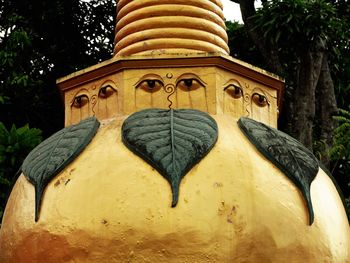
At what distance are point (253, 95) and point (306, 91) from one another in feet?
12.9

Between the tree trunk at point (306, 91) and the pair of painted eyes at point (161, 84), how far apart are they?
3938mm

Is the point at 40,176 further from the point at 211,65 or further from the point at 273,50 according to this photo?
the point at 273,50

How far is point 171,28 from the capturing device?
14.5 feet

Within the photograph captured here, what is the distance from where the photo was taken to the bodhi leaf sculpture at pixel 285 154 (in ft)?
12.3

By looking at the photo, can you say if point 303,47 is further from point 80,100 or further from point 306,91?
point 80,100

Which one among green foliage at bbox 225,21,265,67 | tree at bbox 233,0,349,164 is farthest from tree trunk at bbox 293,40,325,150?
green foliage at bbox 225,21,265,67

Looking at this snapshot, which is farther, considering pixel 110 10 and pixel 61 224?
pixel 110 10

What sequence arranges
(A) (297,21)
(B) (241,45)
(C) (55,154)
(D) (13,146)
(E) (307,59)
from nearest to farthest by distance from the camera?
(C) (55,154) < (D) (13,146) < (E) (307,59) < (A) (297,21) < (B) (241,45)

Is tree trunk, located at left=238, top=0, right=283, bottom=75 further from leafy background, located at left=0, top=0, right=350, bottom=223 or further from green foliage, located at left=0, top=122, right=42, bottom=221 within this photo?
green foliage, located at left=0, top=122, right=42, bottom=221

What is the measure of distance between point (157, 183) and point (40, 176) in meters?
0.60

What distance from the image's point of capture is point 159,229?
3414 mm

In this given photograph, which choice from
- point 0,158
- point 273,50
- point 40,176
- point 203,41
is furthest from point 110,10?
point 40,176

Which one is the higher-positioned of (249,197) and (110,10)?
(110,10)

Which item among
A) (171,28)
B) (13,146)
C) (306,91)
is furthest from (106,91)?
(306,91)
